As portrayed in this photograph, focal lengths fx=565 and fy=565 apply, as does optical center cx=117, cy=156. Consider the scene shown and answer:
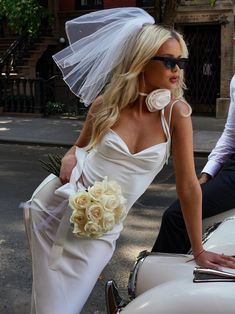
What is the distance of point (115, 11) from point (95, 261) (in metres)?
1.17

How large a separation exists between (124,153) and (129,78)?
0.31m

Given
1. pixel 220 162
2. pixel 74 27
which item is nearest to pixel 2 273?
pixel 220 162

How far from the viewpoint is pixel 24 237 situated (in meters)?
5.70

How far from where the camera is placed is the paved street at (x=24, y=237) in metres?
4.27

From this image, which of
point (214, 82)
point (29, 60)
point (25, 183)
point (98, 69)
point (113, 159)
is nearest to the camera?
point (113, 159)

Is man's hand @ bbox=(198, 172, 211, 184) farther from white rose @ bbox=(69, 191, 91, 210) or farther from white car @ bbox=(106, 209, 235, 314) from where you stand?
white rose @ bbox=(69, 191, 91, 210)

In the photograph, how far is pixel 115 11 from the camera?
8.78 feet

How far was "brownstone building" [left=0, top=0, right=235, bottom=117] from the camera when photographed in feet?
56.6

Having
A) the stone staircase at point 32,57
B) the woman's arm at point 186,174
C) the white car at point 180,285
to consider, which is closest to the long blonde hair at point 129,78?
the woman's arm at point 186,174

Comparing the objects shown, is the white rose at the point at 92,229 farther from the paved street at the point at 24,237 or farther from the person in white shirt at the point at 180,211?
the paved street at the point at 24,237

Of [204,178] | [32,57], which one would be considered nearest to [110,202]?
[204,178]

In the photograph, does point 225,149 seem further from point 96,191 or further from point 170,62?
point 96,191

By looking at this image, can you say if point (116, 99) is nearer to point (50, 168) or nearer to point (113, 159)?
point (113, 159)

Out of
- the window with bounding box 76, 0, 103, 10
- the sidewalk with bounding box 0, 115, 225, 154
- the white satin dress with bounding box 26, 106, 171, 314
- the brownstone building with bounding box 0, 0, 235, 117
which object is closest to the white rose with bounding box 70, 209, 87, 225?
the white satin dress with bounding box 26, 106, 171, 314
